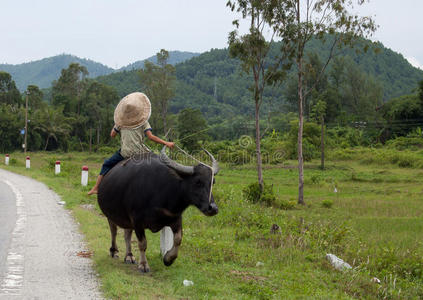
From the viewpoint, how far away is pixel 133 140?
Answer: 19.4 ft

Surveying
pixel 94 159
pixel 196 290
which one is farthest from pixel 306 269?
pixel 94 159

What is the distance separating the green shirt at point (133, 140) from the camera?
5.89m

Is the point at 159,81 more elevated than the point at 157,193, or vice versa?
the point at 159,81

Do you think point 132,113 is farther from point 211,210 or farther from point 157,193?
point 211,210

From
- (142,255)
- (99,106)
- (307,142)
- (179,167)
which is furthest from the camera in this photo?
(99,106)

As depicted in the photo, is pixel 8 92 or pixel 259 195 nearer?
pixel 259 195

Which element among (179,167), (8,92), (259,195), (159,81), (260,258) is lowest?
(259,195)

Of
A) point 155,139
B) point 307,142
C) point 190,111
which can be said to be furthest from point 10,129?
point 155,139

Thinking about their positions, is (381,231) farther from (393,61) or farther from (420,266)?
(393,61)

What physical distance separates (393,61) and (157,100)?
8049 centimetres

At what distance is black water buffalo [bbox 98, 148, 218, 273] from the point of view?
5066 millimetres

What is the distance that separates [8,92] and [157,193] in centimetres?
7024

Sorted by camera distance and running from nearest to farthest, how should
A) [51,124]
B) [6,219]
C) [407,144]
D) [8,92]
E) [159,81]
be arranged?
1. [6,219]
2. [407,144]
3. [159,81]
4. [51,124]
5. [8,92]

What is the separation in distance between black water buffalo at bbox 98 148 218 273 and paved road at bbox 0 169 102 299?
34.8 inches
